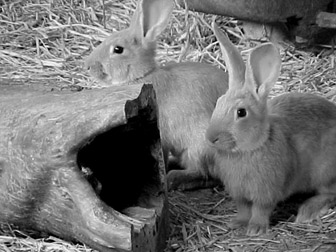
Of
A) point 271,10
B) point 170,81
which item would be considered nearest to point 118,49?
point 170,81

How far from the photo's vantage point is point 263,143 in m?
4.25

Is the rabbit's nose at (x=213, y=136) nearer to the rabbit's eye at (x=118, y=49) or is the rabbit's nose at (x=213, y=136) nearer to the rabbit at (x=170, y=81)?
the rabbit at (x=170, y=81)

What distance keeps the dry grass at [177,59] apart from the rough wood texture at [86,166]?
23cm

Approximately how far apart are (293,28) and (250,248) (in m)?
2.63

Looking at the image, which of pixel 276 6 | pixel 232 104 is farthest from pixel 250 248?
pixel 276 6

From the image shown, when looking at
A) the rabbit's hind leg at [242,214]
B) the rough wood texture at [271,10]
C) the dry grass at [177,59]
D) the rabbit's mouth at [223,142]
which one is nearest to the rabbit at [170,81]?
the dry grass at [177,59]

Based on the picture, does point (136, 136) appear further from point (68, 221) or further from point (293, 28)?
point (293, 28)

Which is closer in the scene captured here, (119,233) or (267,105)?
(119,233)

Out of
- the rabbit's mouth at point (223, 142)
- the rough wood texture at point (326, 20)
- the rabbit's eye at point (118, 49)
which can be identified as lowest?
the rabbit's mouth at point (223, 142)

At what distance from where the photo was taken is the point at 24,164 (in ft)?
12.9

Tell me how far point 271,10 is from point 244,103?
2.12 meters

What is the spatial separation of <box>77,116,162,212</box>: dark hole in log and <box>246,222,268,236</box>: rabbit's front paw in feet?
1.68

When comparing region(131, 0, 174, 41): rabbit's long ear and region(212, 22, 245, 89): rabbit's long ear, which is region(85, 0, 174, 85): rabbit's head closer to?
region(131, 0, 174, 41): rabbit's long ear

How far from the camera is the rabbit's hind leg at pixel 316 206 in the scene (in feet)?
14.5
